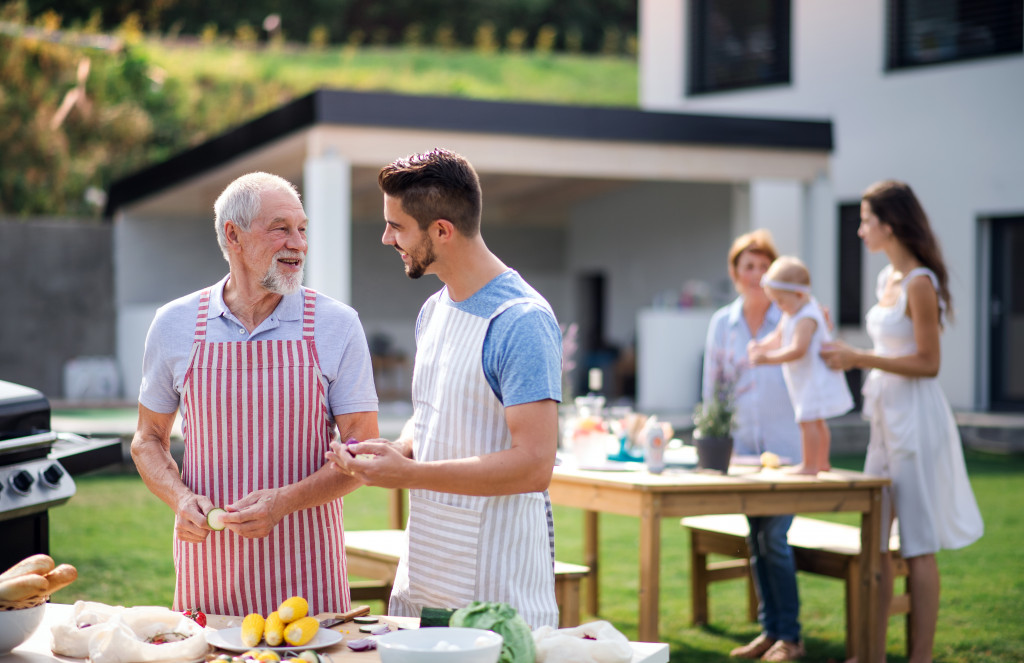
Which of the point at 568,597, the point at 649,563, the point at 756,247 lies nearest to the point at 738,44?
the point at 756,247

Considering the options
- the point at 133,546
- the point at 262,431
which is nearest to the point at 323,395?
the point at 262,431

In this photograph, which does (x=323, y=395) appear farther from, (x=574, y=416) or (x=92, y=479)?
(x=92, y=479)

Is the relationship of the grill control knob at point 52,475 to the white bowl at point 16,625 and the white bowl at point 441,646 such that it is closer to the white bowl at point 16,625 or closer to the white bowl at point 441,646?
the white bowl at point 16,625

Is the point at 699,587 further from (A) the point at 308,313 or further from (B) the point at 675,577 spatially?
(A) the point at 308,313

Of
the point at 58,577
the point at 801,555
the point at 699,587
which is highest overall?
the point at 58,577

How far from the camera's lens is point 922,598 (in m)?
4.19

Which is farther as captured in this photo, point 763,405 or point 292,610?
point 763,405

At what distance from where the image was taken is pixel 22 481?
2.85 m

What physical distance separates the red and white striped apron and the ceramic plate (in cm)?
44

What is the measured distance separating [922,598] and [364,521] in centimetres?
415

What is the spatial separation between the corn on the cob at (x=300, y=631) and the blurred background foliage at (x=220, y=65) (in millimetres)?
13743

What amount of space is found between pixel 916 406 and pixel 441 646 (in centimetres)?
297

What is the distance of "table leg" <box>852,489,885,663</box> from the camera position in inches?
166

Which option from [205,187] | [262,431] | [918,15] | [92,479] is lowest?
[92,479]
